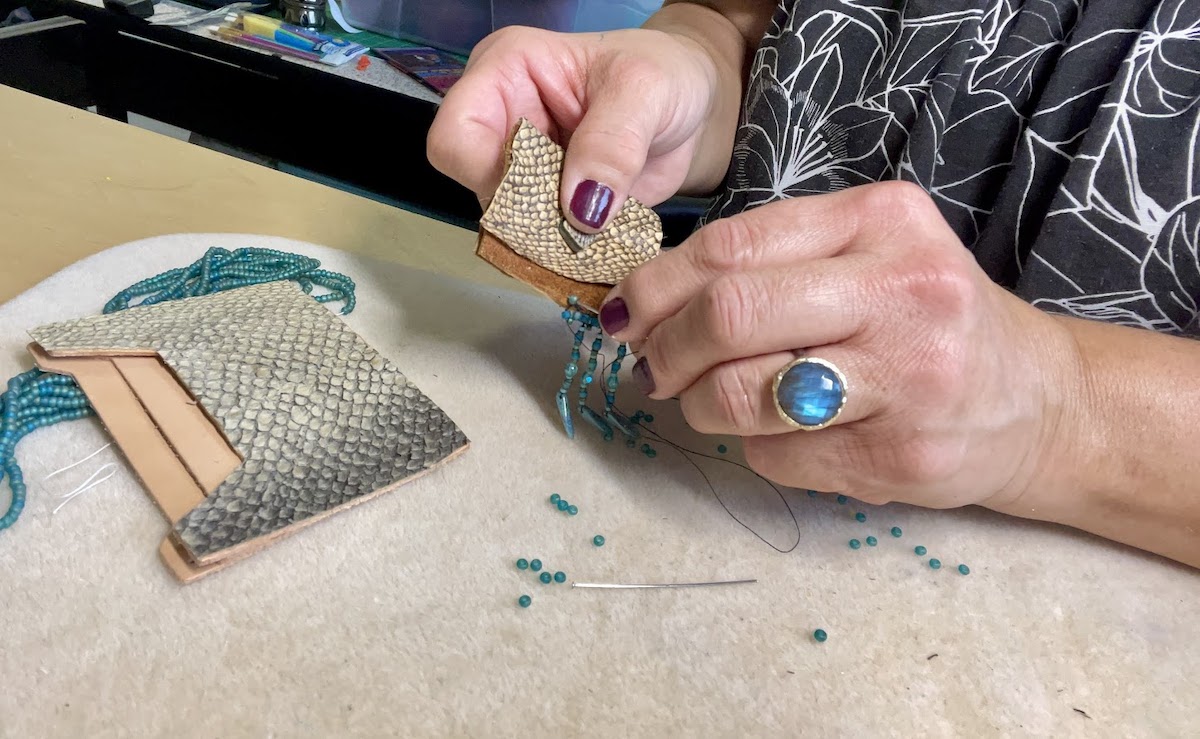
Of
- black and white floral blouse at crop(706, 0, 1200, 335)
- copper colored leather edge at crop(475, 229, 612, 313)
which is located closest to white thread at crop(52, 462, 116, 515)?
copper colored leather edge at crop(475, 229, 612, 313)

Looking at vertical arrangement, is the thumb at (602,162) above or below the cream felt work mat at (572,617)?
above

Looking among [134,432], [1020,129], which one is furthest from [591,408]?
[1020,129]

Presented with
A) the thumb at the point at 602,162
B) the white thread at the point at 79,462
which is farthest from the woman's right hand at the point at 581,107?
the white thread at the point at 79,462

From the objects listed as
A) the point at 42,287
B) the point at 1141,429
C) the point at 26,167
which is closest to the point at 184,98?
the point at 26,167

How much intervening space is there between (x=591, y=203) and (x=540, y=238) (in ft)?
0.17

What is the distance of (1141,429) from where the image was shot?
600mm

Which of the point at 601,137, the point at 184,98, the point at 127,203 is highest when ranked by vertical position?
the point at 601,137

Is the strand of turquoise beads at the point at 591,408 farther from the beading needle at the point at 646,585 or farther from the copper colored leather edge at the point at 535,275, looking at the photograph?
the beading needle at the point at 646,585

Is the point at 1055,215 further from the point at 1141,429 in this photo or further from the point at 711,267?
the point at 711,267

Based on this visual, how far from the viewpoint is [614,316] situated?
597mm

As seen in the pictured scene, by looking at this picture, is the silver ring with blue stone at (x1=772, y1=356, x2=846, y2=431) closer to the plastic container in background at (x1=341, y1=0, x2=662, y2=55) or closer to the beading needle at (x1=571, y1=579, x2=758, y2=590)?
the beading needle at (x1=571, y1=579, x2=758, y2=590)

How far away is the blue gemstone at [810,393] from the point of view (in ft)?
1.65

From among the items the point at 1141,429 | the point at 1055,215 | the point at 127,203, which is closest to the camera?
the point at 1141,429

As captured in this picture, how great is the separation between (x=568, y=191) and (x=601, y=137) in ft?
0.17
